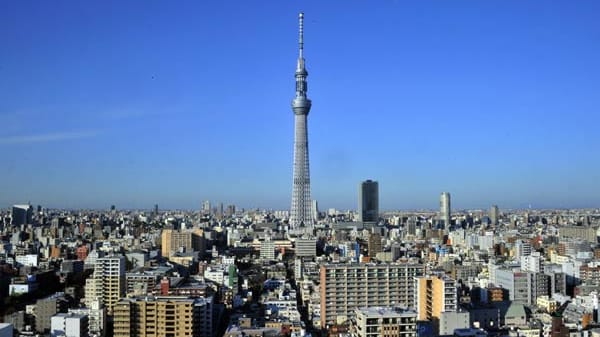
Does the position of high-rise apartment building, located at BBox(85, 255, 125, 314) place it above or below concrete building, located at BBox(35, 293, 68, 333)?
above

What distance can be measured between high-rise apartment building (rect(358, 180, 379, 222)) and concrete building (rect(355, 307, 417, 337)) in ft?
99.3

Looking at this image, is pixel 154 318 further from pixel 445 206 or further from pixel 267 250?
pixel 445 206

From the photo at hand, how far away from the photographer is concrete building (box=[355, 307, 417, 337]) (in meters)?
6.72

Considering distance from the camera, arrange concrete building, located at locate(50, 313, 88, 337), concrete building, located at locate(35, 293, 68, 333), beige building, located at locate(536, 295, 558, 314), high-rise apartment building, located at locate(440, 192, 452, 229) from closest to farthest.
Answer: concrete building, located at locate(50, 313, 88, 337) < concrete building, located at locate(35, 293, 68, 333) < beige building, located at locate(536, 295, 558, 314) < high-rise apartment building, located at locate(440, 192, 452, 229)

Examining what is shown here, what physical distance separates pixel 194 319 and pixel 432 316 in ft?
10.2

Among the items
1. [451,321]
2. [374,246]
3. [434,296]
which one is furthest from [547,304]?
[374,246]

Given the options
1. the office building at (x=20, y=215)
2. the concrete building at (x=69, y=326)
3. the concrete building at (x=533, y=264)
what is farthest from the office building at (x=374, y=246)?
the office building at (x=20, y=215)

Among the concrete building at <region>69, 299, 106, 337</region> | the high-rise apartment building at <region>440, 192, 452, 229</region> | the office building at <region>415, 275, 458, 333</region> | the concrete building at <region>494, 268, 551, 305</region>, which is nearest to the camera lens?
the office building at <region>415, 275, 458, 333</region>

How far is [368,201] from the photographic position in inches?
1481

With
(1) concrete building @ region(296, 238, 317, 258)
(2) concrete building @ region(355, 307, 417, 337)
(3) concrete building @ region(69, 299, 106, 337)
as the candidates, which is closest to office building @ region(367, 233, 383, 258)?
(1) concrete building @ region(296, 238, 317, 258)

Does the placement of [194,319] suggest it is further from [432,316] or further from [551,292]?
[551,292]

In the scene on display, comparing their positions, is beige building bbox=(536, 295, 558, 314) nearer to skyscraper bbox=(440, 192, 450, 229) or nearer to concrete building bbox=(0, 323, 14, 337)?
concrete building bbox=(0, 323, 14, 337)

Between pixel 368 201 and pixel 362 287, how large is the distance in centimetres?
2789

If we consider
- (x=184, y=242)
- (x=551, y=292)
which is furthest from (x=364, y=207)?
(x=551, y=292)
